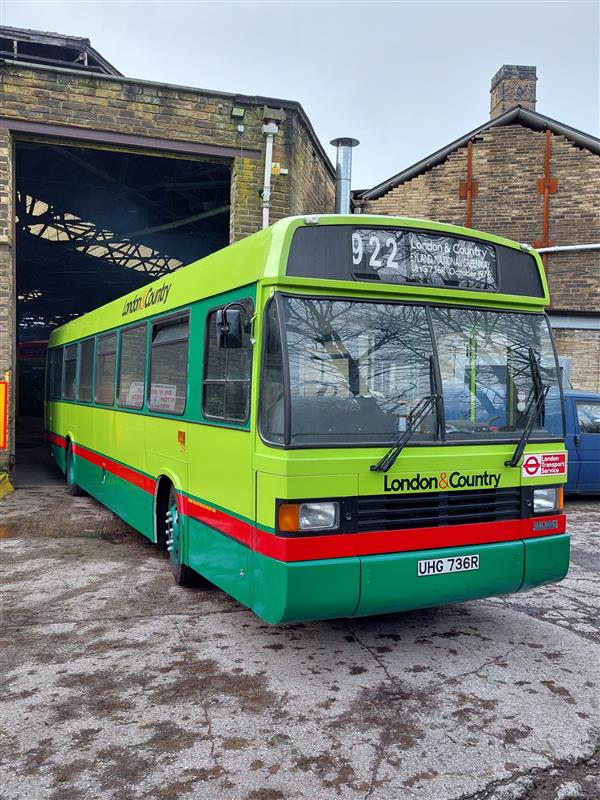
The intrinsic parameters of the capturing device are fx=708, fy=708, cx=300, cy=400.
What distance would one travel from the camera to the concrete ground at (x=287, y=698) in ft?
10.5

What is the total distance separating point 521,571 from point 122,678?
104 inches

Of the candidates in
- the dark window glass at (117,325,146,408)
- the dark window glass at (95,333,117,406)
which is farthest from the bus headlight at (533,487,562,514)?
the dark window glass at (95,333,117,406)

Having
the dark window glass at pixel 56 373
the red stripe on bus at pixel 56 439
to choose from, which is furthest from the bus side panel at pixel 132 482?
the dark window glass at pixel 56 373

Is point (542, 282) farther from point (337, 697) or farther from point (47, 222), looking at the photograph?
point (47, 222)

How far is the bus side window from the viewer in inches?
440

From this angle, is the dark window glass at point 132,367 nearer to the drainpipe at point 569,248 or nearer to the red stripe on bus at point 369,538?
the red stripe on bus at point 369,538

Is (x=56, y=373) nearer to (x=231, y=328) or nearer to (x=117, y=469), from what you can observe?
(x=117, y=469)

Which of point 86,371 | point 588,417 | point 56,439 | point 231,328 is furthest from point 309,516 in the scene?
point 56,439

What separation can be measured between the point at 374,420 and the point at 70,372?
8.36 metres

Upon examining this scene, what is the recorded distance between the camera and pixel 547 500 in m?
4.88

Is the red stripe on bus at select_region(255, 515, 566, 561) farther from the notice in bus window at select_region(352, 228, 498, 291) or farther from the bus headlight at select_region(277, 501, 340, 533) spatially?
the notice in bus window at select_region(352, 228, 498, 291)

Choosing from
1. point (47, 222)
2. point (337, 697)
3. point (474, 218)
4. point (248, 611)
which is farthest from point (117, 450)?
point (474, 218)

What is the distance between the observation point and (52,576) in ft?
21.4

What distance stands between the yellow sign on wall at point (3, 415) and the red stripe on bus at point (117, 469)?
119cm
